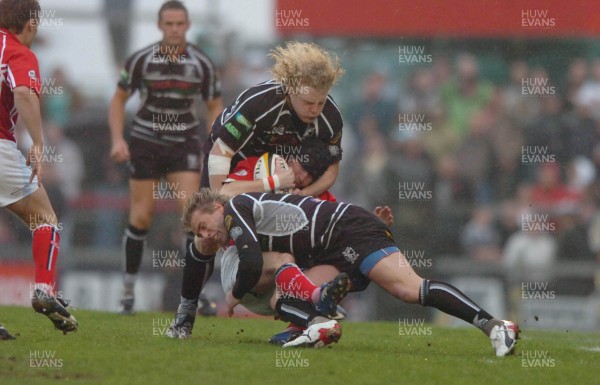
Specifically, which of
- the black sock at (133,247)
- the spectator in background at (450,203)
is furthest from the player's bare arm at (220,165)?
the spectator in background at (450,203)

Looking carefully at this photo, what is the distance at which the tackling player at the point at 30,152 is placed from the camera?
7082 mm

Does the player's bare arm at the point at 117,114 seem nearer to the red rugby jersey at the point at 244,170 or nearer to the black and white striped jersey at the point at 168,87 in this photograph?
the black and white striped jersey at the point at 168,87

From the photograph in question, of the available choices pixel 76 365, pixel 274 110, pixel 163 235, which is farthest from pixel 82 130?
pixel 76 365

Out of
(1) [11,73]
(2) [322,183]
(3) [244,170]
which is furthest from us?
(2) [322,183]

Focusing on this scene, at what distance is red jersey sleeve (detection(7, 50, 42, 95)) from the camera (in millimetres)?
7055

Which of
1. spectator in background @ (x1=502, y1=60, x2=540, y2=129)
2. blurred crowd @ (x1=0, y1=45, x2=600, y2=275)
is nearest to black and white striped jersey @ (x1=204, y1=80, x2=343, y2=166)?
blurred crowd @ (x1=0, y1=45, x2=600, y2=275)

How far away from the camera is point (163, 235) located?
13.8 m

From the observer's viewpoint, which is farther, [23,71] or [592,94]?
[592,94]

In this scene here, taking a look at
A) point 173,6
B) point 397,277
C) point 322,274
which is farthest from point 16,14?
point 173,6

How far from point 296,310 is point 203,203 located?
89cm

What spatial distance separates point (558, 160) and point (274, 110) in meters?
7.42

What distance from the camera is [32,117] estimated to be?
7.10 meters

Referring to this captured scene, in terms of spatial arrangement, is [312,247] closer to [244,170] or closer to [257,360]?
[257,360]

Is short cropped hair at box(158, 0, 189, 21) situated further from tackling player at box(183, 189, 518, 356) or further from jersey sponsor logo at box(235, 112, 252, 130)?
tackling player at box(183, 189, 518, 356)
